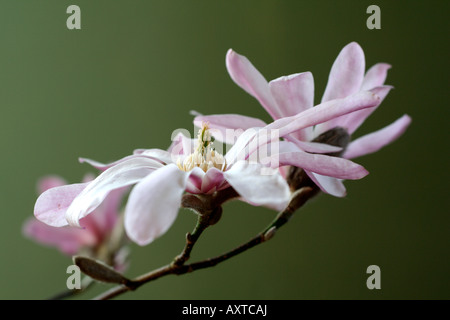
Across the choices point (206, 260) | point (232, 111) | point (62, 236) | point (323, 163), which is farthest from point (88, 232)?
point (232, 111)

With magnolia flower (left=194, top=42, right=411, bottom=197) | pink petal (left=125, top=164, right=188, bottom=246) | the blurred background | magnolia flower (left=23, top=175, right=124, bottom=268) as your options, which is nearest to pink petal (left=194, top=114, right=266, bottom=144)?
magnolia flower (left=194, top=42, right=411, bottom=197)

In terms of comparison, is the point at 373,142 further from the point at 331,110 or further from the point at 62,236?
the point at 62,236

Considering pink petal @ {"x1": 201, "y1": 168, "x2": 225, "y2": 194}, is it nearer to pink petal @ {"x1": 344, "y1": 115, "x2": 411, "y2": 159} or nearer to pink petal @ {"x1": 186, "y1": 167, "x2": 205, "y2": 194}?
pink petal @ {"x1": 186, "y1": 167, "x2": 205, "y2": 194}

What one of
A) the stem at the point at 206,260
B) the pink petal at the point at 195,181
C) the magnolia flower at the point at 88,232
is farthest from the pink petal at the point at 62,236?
the pink petal at the point at 195,181

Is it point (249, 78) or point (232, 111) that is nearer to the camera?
point (249, 78)

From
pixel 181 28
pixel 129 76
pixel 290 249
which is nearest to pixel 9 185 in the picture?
pixel 129 76

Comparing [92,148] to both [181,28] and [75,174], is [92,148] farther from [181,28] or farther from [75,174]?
[181,28]
